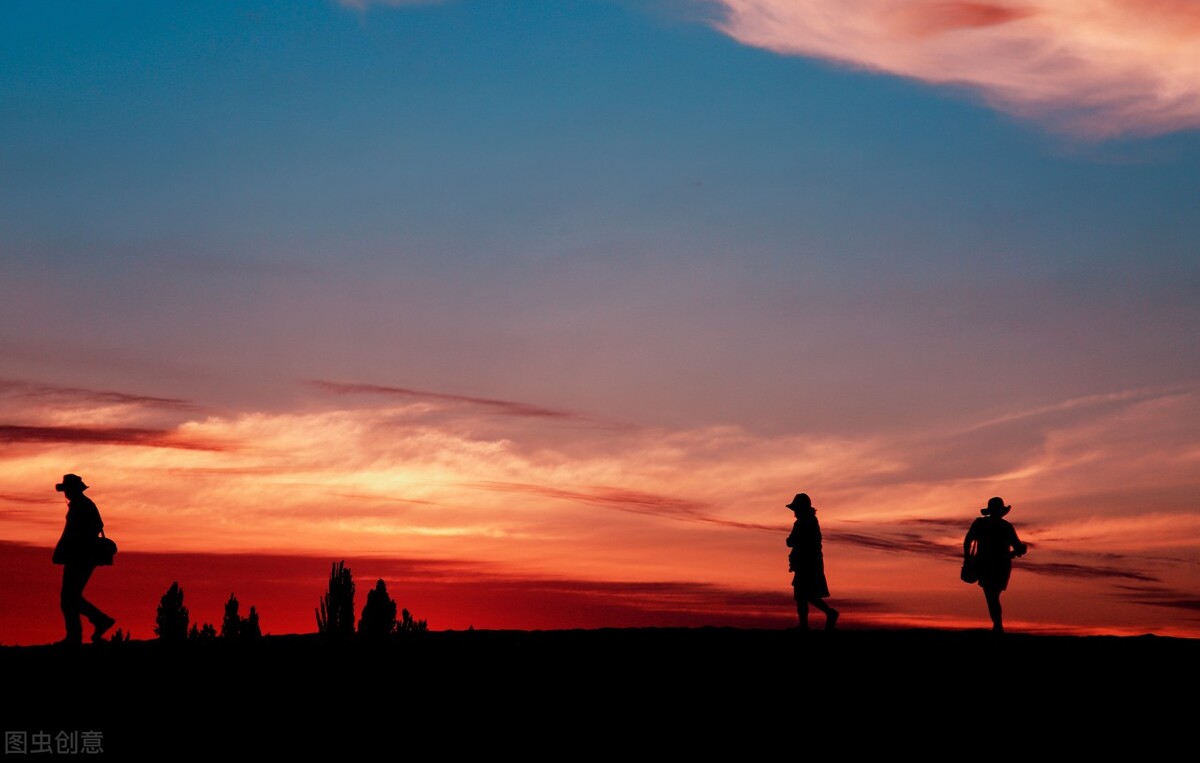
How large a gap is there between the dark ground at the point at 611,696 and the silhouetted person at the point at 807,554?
2.75 feet

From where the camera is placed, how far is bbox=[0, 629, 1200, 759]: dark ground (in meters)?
14.7

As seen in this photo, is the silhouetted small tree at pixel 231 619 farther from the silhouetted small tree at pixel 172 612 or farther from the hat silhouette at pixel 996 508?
the hat silhouette at pixel 996 508

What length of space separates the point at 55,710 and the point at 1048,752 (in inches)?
473

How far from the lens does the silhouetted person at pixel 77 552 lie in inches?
773

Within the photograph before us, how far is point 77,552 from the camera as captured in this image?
19.7 m

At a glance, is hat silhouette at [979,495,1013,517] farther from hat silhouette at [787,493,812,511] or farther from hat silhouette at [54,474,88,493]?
hat silhouette at [54,474,88,493]

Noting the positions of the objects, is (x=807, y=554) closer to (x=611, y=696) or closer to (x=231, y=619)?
(x=611, y=696)

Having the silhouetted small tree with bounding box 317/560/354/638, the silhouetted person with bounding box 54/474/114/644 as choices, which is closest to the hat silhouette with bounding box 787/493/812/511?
the silhouetted person with bounding box 54/474/114/644

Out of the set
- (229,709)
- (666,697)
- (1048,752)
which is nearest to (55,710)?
(229,709)

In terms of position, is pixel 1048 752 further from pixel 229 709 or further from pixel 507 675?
pixel 229 709

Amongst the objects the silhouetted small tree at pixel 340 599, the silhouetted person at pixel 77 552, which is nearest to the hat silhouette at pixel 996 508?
the silhouetted person at pixel 77 552

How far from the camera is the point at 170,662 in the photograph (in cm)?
1900

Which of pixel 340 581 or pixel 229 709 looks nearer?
pixel 229 709

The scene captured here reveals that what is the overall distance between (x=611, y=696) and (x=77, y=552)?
8886 millimetres
